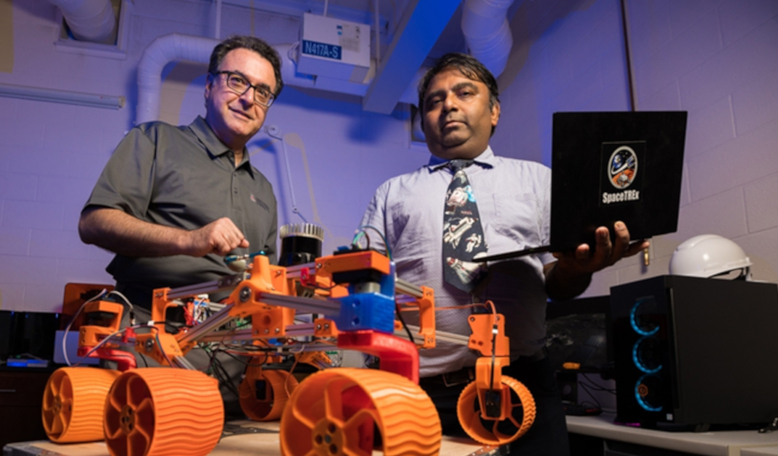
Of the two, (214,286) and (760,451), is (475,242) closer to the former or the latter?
(214,286)

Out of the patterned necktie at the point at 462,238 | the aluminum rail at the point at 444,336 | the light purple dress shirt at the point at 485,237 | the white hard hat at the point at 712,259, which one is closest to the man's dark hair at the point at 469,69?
the light purple dress shirt at the point at 485,237

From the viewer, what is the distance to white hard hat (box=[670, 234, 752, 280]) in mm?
1820

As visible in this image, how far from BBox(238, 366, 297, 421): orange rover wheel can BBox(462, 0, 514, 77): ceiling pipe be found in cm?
247

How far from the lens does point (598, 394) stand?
2.73m

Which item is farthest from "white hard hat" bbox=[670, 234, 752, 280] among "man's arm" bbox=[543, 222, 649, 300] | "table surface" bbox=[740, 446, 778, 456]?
"man's arm" bbox=[543, 222, 649, 300]

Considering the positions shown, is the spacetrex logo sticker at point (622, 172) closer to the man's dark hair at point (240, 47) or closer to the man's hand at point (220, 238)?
the man's hand at point (220, 238)

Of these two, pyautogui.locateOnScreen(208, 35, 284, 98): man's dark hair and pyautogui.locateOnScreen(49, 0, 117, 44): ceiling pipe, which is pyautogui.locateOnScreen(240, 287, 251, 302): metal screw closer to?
pyautogui.locateOnScreen(208, 35, 284, 98): man's dark hair

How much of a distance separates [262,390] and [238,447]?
1.68ft

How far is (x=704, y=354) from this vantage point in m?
1.67

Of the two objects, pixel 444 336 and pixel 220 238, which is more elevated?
pixel 220 238

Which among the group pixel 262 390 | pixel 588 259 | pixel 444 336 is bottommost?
pixel 262 390

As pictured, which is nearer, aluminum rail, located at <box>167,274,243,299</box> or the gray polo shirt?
aluminum rail, located at <box>167,274,243,299</box>

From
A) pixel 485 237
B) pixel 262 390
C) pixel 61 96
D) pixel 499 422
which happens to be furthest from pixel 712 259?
pixel 61 96

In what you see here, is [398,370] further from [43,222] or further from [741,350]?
[43,222]
